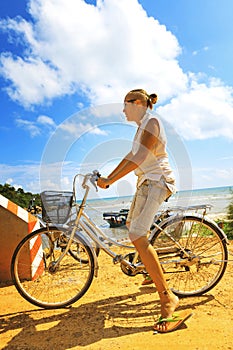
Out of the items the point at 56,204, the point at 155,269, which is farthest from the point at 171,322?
the point at 56,204

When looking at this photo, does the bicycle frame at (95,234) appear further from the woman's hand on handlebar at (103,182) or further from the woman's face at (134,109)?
the woman's face at (134,109)

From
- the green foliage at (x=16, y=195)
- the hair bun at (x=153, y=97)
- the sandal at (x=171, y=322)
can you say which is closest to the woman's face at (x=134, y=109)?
the hair bun at (x=153, y=97)

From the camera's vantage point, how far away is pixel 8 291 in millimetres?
3812

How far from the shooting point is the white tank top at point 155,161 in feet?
9.48

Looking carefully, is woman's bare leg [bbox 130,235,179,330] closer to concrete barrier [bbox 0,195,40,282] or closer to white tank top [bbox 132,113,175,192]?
white tank top [bbox 132,113,175,192]

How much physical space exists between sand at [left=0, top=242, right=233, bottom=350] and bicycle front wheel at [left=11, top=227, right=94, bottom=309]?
16cm

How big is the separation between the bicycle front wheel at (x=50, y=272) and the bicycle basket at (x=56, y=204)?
312 millimetres

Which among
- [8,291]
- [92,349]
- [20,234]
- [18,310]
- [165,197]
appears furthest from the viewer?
[20,234]

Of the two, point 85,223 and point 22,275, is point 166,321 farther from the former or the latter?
point 22,275

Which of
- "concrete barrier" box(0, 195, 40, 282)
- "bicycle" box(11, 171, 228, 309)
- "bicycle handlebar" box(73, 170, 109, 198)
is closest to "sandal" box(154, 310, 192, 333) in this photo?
"bicycle" box(11, 171, 228, 309)

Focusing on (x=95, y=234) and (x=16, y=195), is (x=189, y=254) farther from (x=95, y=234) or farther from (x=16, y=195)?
(x=16, y=195)

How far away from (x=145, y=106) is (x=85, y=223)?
56.7 inches

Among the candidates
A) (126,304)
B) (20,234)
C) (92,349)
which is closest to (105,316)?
(126,304)

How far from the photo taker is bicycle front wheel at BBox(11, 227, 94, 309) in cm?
334
